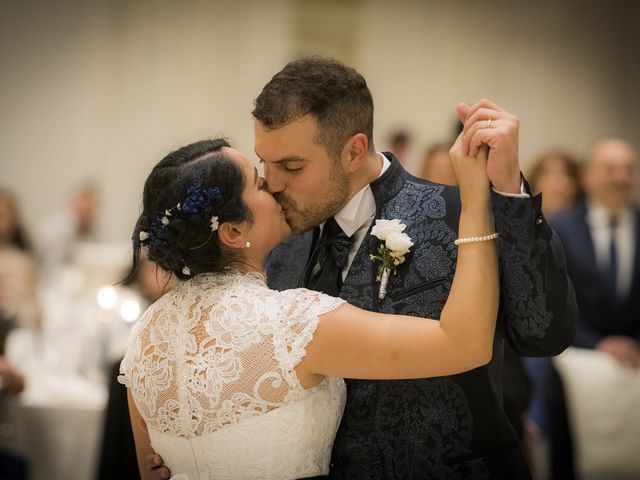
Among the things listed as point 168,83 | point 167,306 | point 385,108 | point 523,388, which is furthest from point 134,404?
point 168,83

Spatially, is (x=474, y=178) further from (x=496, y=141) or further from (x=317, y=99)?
(x=317, y=99)

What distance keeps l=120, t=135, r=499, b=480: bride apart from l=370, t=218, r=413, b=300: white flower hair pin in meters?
0.22

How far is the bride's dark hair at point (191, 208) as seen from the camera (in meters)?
2.05

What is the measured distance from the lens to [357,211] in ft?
7.61

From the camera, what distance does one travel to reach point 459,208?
223 centimetres

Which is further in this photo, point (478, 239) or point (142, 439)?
point (142, 439)

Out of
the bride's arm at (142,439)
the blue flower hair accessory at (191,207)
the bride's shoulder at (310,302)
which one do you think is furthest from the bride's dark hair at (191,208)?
the bride's arm at (142,439)

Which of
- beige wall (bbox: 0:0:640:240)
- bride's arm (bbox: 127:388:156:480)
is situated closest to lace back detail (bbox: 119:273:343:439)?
bride's arm (bbox: 127:388:156:480)

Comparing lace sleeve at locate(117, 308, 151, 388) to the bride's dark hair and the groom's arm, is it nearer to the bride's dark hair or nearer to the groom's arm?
the bride's dark hair

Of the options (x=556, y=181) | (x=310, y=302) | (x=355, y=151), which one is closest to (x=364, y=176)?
(x=355, y=151)

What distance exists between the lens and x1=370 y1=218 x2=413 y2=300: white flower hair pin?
2129 millimetres

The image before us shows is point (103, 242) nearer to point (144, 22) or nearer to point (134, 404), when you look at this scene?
point (144, 22)

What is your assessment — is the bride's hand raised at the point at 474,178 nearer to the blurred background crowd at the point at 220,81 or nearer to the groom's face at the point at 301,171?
the groom's face at the point at 301,171

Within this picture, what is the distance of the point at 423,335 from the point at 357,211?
0.54 meters
